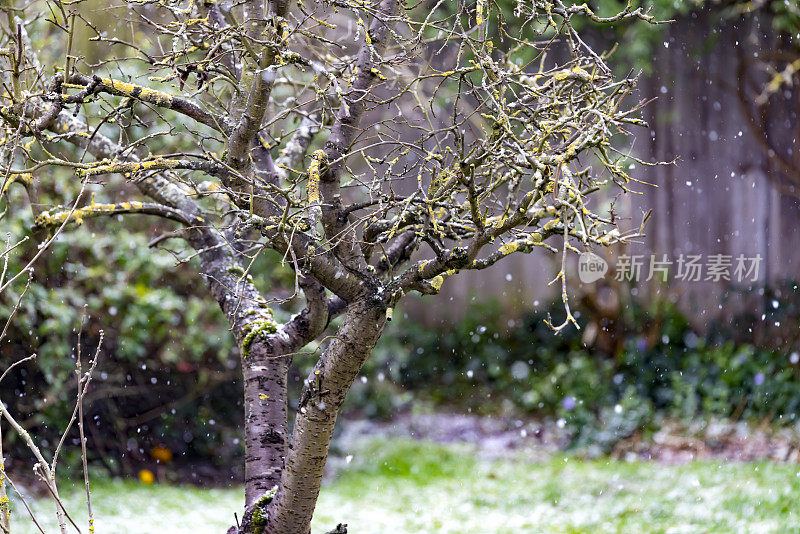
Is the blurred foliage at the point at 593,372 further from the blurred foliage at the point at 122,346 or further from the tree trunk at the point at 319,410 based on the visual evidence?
the tree trunk at the point at 319,410

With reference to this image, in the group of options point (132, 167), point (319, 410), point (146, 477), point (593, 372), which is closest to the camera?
point (132, 167)

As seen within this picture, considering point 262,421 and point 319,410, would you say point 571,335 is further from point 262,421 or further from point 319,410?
point 319,410

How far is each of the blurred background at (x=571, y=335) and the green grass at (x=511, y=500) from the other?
0.12m

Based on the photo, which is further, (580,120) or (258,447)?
(258,447)

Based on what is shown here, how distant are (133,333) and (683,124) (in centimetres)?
471

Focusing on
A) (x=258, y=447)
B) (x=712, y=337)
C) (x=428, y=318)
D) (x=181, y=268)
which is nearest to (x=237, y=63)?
(x=258, y=447)

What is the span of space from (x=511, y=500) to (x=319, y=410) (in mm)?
2398

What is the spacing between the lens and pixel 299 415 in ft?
7.00

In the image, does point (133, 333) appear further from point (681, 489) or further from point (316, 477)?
point (681, 489)

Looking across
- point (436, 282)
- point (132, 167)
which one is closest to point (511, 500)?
point (436, 282)

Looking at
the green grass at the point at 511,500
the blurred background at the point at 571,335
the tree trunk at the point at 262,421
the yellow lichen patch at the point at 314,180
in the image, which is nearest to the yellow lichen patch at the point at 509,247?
the yellow lichen patch at the point at 314,180

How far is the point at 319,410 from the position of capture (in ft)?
6.82

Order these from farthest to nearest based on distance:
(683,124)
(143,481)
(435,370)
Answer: (435,370), (683,124), (143,481)

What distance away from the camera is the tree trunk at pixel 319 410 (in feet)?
6.67
